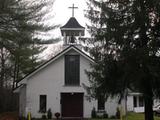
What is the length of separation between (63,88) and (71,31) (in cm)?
681

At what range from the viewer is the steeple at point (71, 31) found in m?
39.2

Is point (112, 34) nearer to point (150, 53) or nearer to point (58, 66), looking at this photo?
point (150, 53)

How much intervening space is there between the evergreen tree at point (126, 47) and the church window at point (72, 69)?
14647mm

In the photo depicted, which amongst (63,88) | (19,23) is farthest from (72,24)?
(19,23)

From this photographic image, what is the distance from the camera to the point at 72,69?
36.9 meters

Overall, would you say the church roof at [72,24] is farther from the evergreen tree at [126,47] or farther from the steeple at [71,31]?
the evergreen tree at [126,47]

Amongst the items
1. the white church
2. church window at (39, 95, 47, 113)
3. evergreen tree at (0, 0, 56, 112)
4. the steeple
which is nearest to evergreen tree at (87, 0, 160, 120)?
evergreen tree at (0, 0, 56, 112)

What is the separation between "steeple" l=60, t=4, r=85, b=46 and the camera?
128 feet

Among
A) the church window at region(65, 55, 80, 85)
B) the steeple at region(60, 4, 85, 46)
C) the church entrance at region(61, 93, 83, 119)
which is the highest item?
the steeple at region(60, 4, 85, 46)

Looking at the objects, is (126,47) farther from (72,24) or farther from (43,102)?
(72,24)

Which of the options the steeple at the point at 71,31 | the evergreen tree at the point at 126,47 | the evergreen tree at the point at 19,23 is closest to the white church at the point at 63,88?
the steeple at the point at 71,31

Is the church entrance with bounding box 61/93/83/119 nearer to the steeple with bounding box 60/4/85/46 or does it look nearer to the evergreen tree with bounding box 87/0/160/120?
the steeple with bounding box 60/4/85/46

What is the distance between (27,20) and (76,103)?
1458 centimetres

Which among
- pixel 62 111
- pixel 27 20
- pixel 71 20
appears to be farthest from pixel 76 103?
pixel 27 20
